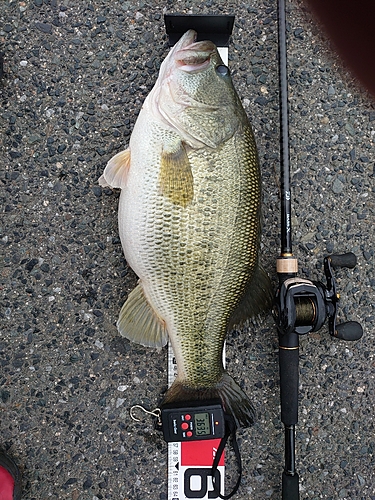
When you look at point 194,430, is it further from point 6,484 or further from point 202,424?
point 6,484

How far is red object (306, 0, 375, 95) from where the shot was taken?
1920 mm

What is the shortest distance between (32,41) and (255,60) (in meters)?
0.93

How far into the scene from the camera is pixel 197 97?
4.80ft

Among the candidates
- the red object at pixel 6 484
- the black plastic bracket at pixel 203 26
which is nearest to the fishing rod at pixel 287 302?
the black plastic bracket at pixel 203 26

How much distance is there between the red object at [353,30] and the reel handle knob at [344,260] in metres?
0.78

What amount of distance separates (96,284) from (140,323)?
0.27 meters

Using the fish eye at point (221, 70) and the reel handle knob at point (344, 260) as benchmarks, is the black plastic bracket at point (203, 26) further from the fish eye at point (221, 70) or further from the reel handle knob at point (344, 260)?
the reel handle knob at point (344, 260)

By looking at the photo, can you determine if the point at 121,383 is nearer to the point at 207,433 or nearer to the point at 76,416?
the point at 76,416

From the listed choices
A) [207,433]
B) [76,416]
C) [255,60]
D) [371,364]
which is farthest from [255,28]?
[76,416]

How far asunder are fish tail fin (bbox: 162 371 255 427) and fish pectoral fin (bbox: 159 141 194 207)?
2.27 feet

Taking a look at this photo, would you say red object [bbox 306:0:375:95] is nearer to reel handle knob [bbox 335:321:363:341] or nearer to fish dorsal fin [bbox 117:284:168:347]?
reel handle knob [bbox 335:321:363:341]

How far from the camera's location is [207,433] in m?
1.58

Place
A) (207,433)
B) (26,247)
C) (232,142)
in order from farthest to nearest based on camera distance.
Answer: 1. (26,247)
2. (207,433)
3. (232,142)

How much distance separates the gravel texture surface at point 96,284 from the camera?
1.73m
